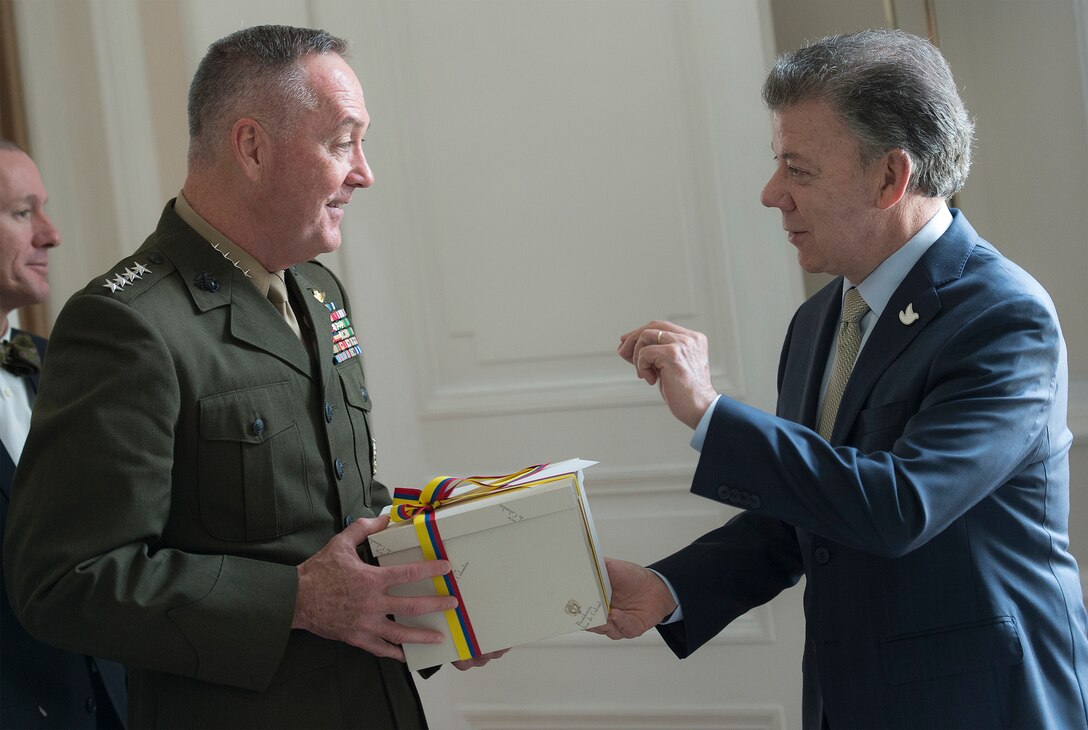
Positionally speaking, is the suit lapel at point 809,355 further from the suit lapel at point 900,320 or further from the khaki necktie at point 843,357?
the suit lapel at point 900,320

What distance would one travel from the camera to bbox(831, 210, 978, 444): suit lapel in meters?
1.41

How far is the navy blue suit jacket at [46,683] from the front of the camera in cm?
172

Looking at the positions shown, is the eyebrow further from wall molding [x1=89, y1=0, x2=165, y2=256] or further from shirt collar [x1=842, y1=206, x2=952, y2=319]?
wall molding [x1=89, y1=0, x2=165, y2=256]

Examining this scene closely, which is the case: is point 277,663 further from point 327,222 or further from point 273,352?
point 327,222

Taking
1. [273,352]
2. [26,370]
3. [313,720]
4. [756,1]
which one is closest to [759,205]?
[756,1]

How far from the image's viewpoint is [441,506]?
4.64 feet

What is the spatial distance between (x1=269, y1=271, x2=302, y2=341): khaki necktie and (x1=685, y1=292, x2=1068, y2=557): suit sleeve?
2.12 ft

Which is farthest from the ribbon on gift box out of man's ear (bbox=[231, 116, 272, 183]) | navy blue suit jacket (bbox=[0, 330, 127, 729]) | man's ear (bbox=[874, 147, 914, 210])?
navy blue suit jacket (bbox=[0, 330, 127, 729])

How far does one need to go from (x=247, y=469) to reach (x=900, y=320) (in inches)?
34.8

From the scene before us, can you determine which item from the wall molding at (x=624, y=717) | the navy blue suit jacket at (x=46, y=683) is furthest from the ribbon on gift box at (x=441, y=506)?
the wall molding at (x=624, y=717)

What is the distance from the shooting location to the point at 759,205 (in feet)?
6.95

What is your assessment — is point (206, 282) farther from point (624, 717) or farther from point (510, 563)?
point (624, 717)

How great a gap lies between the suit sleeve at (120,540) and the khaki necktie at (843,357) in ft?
2.55

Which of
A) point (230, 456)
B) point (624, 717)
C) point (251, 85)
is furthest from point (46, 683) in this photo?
point (624, 717)
